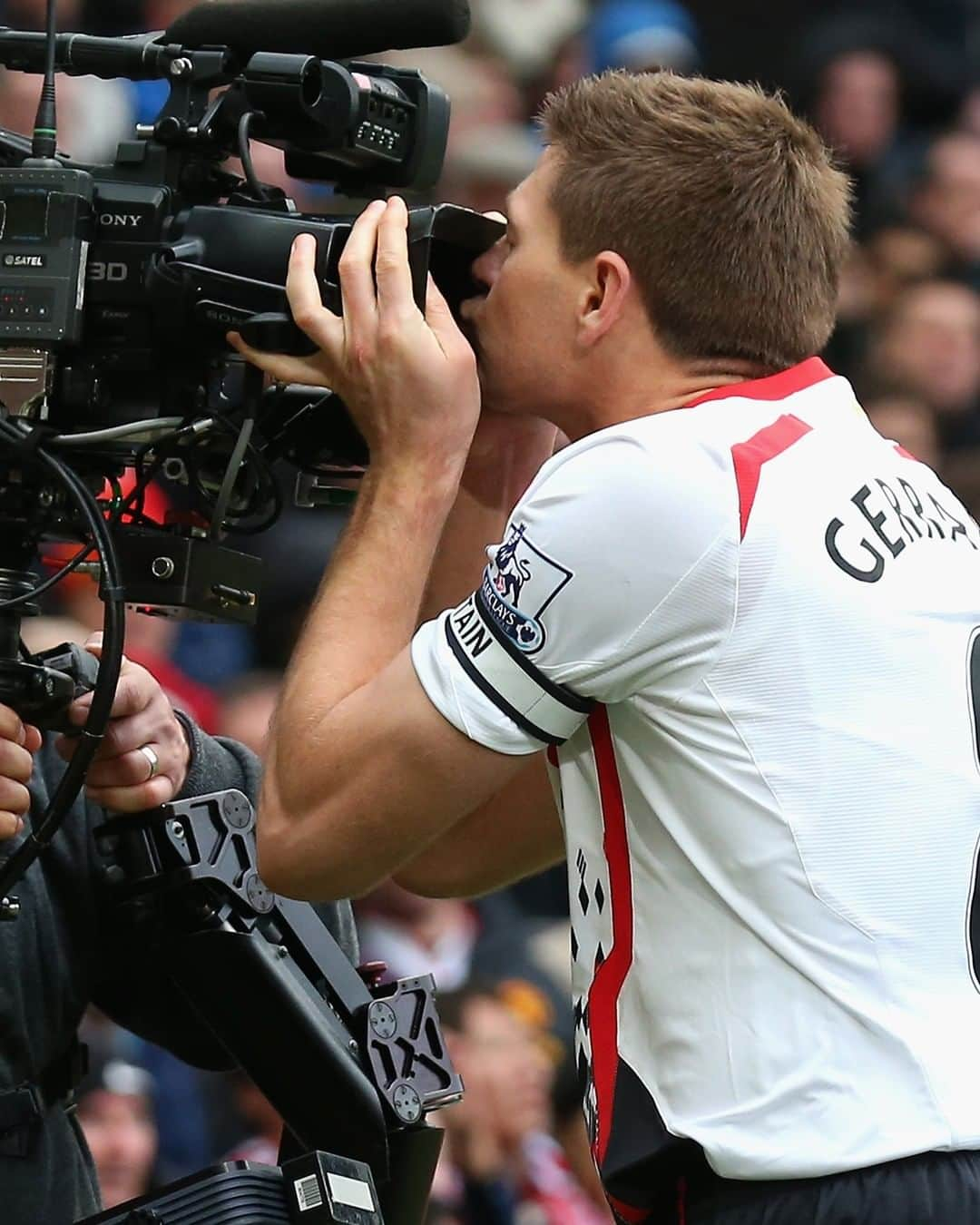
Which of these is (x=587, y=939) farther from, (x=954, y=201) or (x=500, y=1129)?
(x=954, y=201)

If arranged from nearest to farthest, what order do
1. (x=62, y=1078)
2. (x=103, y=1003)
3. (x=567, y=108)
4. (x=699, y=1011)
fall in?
(x=699, y=1011) → (x=567, y=108) → (x=62, y=1078) → (x=103, y=1003)

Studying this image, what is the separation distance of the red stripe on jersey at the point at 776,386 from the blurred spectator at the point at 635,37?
13.1 ft

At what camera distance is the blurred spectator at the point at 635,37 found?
19.6ft

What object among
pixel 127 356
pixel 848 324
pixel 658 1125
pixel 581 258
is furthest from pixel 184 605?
pixel 848 324

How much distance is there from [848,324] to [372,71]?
4226 mm

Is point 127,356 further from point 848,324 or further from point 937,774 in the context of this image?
point 848,324

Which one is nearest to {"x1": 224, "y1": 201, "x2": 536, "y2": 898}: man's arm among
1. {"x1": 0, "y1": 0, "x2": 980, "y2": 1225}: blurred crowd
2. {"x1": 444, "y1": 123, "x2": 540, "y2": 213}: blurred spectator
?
{"x1": 0, "y1": 0, "x2": 980, "y2": 1225}: blurred crowd

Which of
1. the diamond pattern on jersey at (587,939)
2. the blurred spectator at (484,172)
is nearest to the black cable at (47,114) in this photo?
the diamond pattern on jersey at (587,939)

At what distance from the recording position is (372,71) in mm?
2207

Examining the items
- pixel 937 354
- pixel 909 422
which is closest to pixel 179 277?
pixel 909 422

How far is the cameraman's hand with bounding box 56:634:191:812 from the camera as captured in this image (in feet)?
7.59

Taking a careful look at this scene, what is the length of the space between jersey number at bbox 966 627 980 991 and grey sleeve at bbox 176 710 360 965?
883 millimetres

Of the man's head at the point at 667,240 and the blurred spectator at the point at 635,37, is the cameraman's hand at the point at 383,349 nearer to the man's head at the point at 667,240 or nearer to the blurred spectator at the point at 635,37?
the man's head at the point at 667,240

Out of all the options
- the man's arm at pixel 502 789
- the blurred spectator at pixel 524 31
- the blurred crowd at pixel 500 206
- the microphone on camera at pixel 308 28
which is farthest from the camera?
the blurred spectator at pixel 524 31
